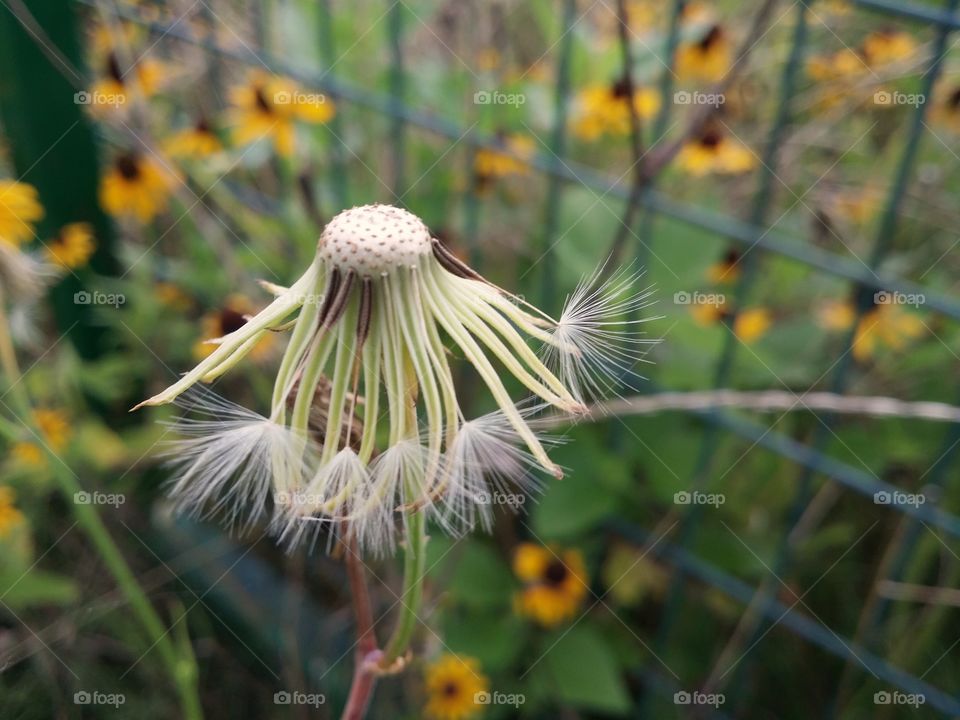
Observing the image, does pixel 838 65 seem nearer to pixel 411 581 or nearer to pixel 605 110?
pixel 605 110

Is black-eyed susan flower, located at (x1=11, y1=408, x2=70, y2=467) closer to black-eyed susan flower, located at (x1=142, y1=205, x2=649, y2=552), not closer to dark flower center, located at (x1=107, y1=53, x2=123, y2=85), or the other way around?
dark flower center, located at (x1=107, y1=53, x2=123, y2=85)

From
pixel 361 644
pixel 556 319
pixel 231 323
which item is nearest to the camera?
pixel 361 644

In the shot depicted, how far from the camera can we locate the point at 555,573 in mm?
1992

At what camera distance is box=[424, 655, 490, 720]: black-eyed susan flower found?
191 centimetres

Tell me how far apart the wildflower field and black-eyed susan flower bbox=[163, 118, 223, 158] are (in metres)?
0.01

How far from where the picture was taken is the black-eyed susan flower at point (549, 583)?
196 centimetres

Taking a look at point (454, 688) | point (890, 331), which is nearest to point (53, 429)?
point (454, 688)

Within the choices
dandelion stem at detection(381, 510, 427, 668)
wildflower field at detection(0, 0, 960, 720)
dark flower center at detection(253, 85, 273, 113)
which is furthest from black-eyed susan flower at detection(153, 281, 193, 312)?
dandelion stem at detection(381, 510, 427, 668)

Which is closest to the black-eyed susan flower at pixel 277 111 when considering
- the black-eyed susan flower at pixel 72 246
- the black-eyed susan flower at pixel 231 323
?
the black-eyed susan flower at pixel 231 323

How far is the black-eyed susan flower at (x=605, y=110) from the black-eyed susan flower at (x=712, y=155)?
13 centimetres

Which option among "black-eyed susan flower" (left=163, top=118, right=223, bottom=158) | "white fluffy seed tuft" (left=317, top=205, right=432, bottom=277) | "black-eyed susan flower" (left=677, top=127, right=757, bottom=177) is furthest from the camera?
"black-eyed susan flower" (left=163, top=118, right=223, bottom=158)

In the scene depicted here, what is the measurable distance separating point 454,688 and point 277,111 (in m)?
1.44

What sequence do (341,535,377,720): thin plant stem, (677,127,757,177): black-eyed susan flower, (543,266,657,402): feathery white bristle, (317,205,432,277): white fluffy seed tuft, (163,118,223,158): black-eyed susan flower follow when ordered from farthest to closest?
(163,118,223,158): black-eyed susan flower < (677,127,757,177): black-eyed susan flower < (341,535,377,720): thin plant stem < (543,266,657,402): feathery white bristle < (317,205,432,277): white fluffy seed tuft

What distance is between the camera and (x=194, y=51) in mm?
2748
